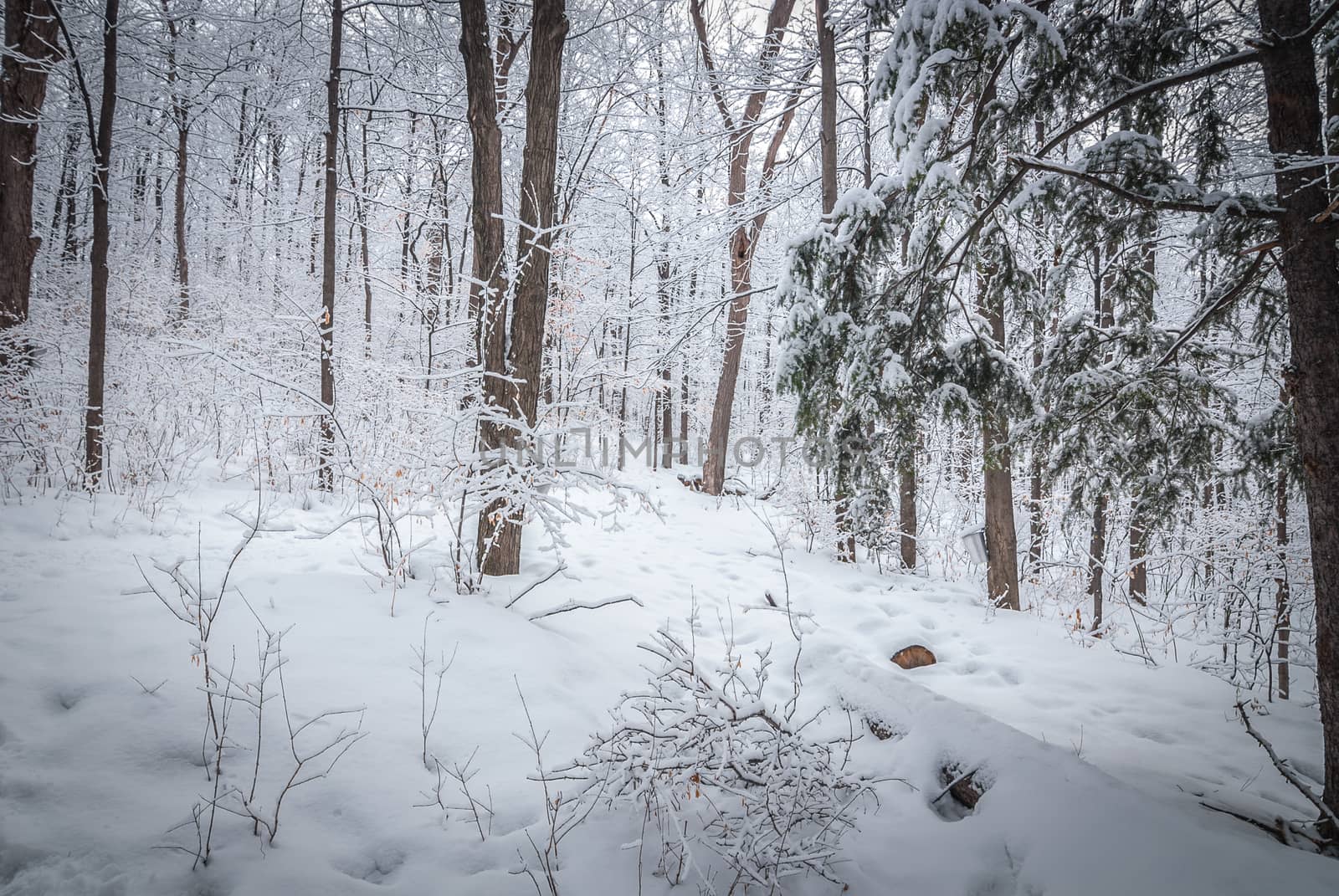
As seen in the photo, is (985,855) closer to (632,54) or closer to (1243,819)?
(1243,819)

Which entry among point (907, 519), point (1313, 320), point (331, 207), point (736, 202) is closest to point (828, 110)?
point (736, 202)

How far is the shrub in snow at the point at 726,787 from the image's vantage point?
1981 millimetres

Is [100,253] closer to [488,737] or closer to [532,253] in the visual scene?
[532,253]

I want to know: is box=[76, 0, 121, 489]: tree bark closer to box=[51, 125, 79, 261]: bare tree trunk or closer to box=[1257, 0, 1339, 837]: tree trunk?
box=[1257, 0, 1339, 837]: tree trunk

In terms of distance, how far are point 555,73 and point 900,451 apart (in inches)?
158

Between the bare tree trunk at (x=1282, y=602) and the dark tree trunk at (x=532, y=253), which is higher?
the dark tree trunk at (x=532, y=253)

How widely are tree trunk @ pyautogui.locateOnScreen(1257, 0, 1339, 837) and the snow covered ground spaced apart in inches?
30.2

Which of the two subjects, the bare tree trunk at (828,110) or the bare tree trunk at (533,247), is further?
the bare tree trunk at (828,110)

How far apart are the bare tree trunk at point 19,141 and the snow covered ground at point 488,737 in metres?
3.65

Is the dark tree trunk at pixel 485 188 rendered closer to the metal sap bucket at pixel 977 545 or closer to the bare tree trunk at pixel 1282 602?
the metal sap bucket at pixel 977 545

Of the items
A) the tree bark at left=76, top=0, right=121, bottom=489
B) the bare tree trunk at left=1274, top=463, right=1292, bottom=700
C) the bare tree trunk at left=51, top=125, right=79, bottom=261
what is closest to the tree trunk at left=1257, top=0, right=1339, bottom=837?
the bare tree trunk at left=1274, top=463, right=1292, bottom=700

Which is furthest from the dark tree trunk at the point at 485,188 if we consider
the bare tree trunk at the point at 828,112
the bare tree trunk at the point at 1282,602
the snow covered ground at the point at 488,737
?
the bare tree trunk at the point at 1282,602

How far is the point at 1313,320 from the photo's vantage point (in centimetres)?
229

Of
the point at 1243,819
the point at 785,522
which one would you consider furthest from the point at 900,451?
the point at 785,522
